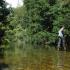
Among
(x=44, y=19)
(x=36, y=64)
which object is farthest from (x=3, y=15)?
(x=36, y=64)

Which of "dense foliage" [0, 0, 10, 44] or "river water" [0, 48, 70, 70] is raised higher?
"dense foliage" [0, 0, 10, 44]

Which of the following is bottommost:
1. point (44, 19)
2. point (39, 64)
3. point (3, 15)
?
point (39, 64)

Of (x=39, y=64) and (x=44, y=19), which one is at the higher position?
(x=44, y=19)

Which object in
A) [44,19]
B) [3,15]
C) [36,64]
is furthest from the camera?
[3,15]

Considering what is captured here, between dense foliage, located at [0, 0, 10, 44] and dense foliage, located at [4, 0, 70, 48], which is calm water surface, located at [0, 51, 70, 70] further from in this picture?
dense foliage, located at [0, 0, 10, 44]

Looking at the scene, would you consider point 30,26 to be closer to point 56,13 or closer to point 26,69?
point 56,13

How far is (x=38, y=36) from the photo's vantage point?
26703 millimetres

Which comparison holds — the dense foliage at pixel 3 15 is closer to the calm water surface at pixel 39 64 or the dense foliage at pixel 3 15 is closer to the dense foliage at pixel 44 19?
the dense foliage at pixel 44 19

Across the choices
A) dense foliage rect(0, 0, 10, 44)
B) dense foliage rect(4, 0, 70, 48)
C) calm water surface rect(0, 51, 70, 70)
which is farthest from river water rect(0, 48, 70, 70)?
dense foliage rect(0, 0, 10, 44)

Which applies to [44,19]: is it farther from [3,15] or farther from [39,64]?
[39,64]

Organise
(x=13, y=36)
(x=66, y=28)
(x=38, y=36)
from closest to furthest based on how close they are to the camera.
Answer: (x=66, y=28)
(x=38, y=36)
(x=13, y=36)

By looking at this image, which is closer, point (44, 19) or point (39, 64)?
point (39, 64)

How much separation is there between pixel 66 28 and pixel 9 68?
568 inches

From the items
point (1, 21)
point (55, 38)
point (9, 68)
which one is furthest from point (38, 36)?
point (9, 68)
